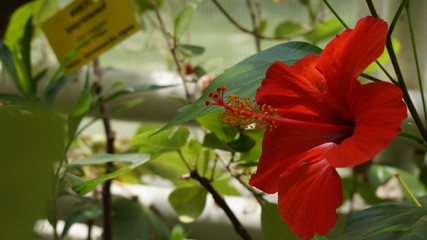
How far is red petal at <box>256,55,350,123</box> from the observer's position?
36 centimetres

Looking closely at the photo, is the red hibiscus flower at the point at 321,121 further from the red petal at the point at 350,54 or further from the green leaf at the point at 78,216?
the green leaf at the point at 78,216

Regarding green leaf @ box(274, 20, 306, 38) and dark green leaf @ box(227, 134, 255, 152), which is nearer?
dark green leaf @ box(227, 134, 255, 152)

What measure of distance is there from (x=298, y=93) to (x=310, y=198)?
8 cm

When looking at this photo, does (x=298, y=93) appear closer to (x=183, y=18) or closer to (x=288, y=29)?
(x=183, y=18)

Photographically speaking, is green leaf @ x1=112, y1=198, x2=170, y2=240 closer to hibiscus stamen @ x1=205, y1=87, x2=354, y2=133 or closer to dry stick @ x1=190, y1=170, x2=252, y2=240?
dry stick @ x1=190, y1=170, x2=252, y2=240

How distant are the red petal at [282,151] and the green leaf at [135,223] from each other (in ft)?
1.38

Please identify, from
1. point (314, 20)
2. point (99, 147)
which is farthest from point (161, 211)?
point (314, 20)

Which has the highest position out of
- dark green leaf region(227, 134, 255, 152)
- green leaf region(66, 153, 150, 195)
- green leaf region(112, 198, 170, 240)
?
green leaf region(66, 153, 150, 195)

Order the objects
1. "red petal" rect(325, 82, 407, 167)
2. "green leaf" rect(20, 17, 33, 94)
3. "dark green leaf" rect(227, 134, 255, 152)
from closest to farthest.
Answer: "red petal" rect(325, 82, 407, 167), "dark green leaf" rect(227, 134, 255, 152), "green leaf" rect(20, 17, 33, 94)

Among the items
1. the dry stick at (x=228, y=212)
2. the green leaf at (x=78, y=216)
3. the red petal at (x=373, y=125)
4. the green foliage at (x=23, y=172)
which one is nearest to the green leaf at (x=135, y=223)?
the green leaf at (x=78, y=216)

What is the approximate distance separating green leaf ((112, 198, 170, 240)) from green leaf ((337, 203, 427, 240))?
15.8 inches

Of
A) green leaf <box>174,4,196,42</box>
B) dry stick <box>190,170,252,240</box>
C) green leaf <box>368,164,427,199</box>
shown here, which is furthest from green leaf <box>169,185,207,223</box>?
green leaf <box>368,164,427,199</box>

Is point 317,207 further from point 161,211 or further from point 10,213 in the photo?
point 161,211

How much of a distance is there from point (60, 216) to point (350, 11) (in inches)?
29.6
